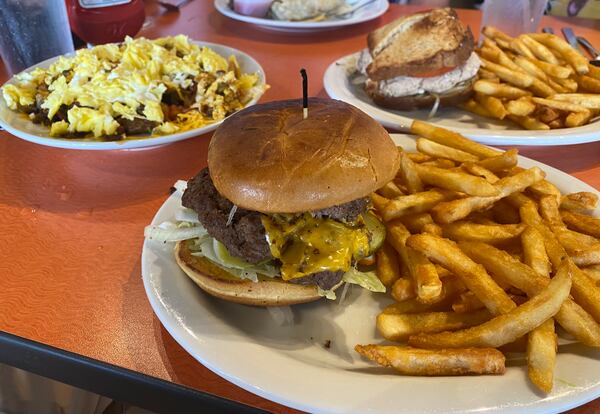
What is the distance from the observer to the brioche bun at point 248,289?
4.38 ft

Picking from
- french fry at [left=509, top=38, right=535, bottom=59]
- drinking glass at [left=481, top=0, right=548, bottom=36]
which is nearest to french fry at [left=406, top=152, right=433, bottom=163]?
french fry at [left=509, top=38, right=535, bottom=59]

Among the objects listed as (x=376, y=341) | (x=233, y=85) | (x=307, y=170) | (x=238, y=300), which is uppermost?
(x=307, y=170)

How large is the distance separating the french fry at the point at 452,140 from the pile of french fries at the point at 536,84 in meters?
0.47

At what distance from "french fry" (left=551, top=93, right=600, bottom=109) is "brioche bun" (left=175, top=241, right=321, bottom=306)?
148 cm

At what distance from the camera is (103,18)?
2.99 metres

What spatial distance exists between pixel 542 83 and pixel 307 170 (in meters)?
1.50

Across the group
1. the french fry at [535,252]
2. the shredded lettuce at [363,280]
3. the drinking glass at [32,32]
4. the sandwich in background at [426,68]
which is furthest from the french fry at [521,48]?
the drinking glass at [32,32]

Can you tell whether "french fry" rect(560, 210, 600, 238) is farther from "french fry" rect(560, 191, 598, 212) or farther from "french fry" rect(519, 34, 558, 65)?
"french fry" rect(519, 34, 558, 65)

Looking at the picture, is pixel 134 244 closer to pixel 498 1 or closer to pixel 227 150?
pixel 227 150

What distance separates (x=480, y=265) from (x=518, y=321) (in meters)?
0.21

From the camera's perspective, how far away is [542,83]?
221cm

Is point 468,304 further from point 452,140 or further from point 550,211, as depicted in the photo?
point 452,140

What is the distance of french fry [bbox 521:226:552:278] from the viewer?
1.27 m

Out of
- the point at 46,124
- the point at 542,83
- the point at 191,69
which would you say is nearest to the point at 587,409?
the point at 542,83
